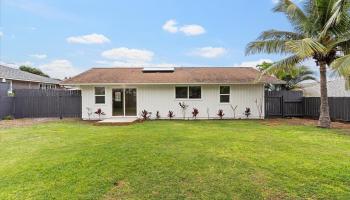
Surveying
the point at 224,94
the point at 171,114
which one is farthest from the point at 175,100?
the point at 224,94

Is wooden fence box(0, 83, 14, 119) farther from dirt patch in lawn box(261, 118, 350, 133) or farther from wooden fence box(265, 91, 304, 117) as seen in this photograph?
wooden fence box(265, 91, 304, 117)

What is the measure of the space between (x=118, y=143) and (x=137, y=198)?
4.79m

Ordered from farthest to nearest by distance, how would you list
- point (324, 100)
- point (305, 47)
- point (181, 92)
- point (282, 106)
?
point (282, 106), point (181, 92), point (324, 100), point (305, 47)

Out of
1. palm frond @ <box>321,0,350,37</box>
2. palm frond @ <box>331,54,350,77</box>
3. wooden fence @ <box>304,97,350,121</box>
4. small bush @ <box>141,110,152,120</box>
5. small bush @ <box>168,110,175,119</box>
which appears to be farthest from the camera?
small bush @ <box>168,110,175,119</box>

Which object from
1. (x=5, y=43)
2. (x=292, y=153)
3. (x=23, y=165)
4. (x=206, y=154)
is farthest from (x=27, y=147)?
(x=5, y=43)

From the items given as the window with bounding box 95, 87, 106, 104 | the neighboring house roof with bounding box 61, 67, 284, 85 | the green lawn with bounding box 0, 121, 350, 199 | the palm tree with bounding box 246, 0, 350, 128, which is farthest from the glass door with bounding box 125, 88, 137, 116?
the green lawn with bounding box 0, 121, 350, 199

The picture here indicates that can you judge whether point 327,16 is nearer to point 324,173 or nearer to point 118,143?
point 324,173

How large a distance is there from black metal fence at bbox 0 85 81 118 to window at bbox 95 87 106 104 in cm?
161

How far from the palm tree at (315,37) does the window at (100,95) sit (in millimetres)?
9509

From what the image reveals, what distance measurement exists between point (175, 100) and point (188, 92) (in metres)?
1.00

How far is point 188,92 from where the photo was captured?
1905 centimetres

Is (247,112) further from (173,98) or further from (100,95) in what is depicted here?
(100,95)

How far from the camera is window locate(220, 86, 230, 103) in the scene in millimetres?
19109

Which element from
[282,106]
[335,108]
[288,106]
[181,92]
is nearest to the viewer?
[335,108]
